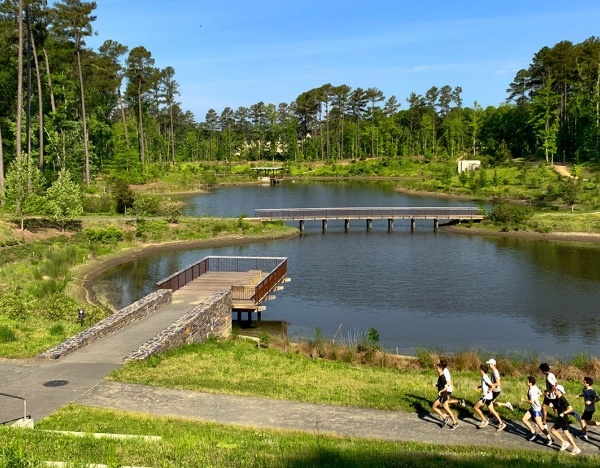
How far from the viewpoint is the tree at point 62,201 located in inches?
Answer: 1810

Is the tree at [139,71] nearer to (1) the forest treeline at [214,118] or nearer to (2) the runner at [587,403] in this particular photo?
(1) the forest treeline at [214,118]

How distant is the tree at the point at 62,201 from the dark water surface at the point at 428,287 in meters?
7.35

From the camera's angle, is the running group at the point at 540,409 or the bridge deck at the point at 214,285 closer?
the running group at the point at 540,409

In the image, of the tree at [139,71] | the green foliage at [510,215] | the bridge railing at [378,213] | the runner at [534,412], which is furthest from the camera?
the tree at [139,71]

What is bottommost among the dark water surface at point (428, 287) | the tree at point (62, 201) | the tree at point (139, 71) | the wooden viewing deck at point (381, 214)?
the dark water surface at point (428, 287)

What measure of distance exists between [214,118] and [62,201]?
393 feet

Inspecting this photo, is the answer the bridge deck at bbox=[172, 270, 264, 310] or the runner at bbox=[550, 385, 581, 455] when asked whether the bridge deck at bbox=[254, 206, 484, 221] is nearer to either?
the bridge deck at bbox=[172, 270, 264, 310]

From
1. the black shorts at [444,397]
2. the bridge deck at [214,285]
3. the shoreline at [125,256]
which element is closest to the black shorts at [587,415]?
the black shorts at [444,397]

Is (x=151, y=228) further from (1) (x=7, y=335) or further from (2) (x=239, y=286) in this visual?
(1) (x=7, y=335)

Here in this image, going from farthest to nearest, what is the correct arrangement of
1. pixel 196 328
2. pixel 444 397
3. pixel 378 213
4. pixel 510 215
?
pixel 378 213 → pixel 510 215 → pixel 196 328 → pixel 444 397

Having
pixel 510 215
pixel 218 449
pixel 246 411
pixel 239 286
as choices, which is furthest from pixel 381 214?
pixel 218 449

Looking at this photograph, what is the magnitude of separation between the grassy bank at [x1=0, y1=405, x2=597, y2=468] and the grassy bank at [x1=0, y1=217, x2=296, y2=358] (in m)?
7.07

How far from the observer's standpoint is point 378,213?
6119cm

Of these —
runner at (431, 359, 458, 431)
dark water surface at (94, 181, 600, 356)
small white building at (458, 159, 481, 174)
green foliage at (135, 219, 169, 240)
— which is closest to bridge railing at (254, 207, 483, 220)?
dark water surface at (94, 181, 600, 356)
